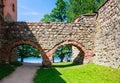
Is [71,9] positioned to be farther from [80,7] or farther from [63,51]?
[63,51]

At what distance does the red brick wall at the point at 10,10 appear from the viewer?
21844 millimetres

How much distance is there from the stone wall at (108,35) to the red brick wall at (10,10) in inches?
287

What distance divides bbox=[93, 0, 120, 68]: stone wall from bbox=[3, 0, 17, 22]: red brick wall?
23.9ft

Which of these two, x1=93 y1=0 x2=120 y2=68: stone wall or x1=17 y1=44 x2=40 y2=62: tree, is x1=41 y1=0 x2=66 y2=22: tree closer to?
x1=17 y1=44 x2=40 y2=62: tree

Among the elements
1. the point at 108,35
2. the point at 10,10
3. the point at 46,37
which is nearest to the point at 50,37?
the point at 46,37

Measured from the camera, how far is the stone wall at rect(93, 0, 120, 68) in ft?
47.1

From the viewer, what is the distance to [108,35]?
16.0 meters

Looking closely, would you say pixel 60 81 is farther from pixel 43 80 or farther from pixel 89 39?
pixel 89 39

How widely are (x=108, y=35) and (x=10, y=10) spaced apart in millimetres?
10595

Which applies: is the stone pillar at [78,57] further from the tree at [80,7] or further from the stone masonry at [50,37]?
the tree at [80,7]

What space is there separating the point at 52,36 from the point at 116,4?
6.06 meters

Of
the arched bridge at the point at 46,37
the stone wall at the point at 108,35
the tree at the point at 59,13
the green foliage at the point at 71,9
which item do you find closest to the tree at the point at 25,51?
the tree at the point at 59,13

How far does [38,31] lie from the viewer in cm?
1923

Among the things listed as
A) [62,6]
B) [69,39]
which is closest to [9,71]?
[69,39]
